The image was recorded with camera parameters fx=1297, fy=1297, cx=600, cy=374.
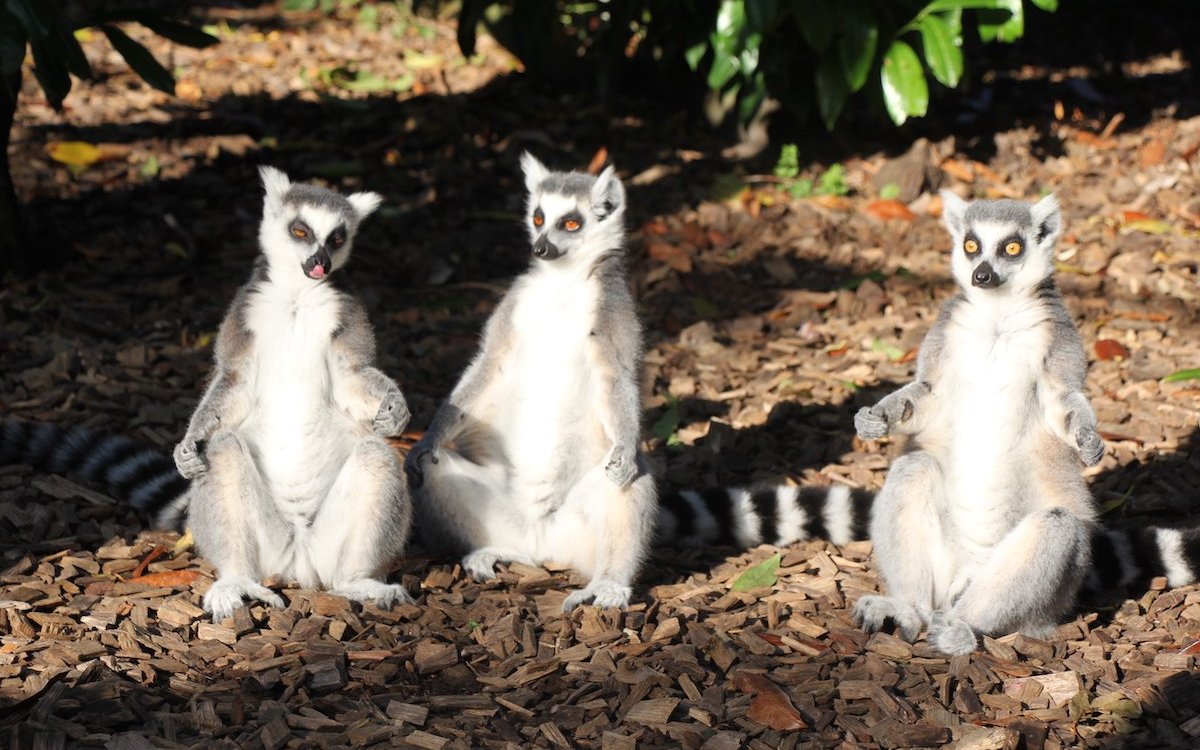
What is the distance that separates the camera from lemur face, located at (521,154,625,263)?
17.6 ft

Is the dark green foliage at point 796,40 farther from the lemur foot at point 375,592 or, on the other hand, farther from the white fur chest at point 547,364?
the lemur foot at point 375,592

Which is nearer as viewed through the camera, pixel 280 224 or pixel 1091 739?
pixel 1091 739

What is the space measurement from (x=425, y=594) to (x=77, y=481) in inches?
68.3

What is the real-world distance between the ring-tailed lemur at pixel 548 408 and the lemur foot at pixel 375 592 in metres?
0.44

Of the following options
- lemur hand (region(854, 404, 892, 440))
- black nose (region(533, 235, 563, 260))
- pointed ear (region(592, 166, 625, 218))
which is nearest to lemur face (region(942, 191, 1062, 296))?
lemur hand (region(854, 404, 892, 440))

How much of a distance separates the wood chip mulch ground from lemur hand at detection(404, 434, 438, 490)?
13.9 inches

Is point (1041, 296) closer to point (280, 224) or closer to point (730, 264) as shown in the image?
point (280, 224)

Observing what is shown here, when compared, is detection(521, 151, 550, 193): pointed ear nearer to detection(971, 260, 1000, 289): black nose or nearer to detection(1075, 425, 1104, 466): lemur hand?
detection(971, 260, 1000, 289): black nose

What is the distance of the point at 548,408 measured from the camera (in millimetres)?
5434

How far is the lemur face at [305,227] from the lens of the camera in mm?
4996

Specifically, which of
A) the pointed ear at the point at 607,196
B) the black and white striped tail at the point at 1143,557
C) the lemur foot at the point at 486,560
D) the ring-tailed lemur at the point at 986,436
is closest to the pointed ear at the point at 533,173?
the pointed ear at the point at 607,196

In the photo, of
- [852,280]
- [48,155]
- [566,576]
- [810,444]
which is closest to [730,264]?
[852,280]

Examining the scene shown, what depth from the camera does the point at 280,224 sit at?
16.6 ft

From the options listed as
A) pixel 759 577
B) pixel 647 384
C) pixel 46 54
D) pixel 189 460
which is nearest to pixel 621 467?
pixel 759 577
